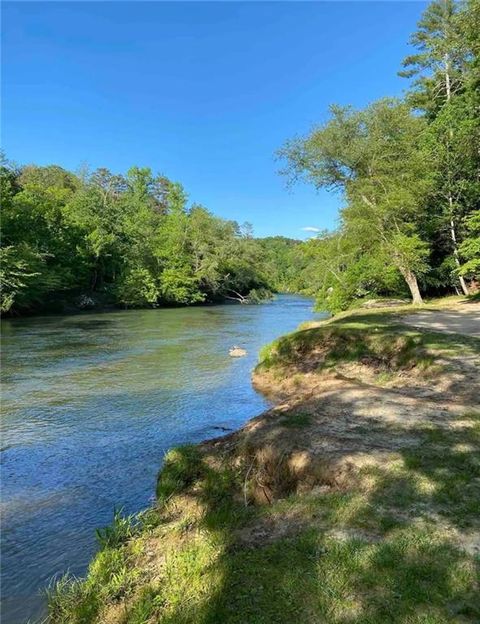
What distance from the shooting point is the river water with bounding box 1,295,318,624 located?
5109 mm

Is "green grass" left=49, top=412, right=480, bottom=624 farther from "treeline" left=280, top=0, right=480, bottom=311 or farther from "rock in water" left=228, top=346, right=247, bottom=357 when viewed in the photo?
"treeline" left=280, top=0, right=480, bottom=311

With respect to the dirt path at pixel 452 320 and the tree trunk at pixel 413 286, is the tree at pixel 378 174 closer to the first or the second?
the tree trunk at pixel 413 286

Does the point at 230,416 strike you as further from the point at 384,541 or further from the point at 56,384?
the point at 384,541

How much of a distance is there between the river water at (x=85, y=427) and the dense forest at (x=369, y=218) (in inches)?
342

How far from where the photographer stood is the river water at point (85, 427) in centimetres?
511

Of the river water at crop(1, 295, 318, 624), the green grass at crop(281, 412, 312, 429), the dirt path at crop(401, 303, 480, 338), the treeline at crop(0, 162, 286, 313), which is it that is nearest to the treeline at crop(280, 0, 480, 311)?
the dirt path at crop(401, 303, 480, 338)

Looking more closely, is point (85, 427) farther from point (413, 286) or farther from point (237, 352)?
point (413, 286)

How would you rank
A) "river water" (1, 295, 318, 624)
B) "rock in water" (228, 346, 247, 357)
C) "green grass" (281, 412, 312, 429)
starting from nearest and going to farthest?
"river water" (1, 295, 318, 624) → "green grass" (281, 412, 312, 429) → "rock in water" (228, 346, 247, 357)

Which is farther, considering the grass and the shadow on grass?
the grass

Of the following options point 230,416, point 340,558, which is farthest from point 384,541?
point 230,416

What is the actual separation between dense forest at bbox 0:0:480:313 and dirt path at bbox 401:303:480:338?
3.21 metres

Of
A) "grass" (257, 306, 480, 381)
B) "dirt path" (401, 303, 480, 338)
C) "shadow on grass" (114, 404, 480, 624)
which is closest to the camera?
"shadow on grass" (114, 404, 480, 624)

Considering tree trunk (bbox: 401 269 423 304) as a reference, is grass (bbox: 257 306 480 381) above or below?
below

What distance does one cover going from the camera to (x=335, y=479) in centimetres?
459
